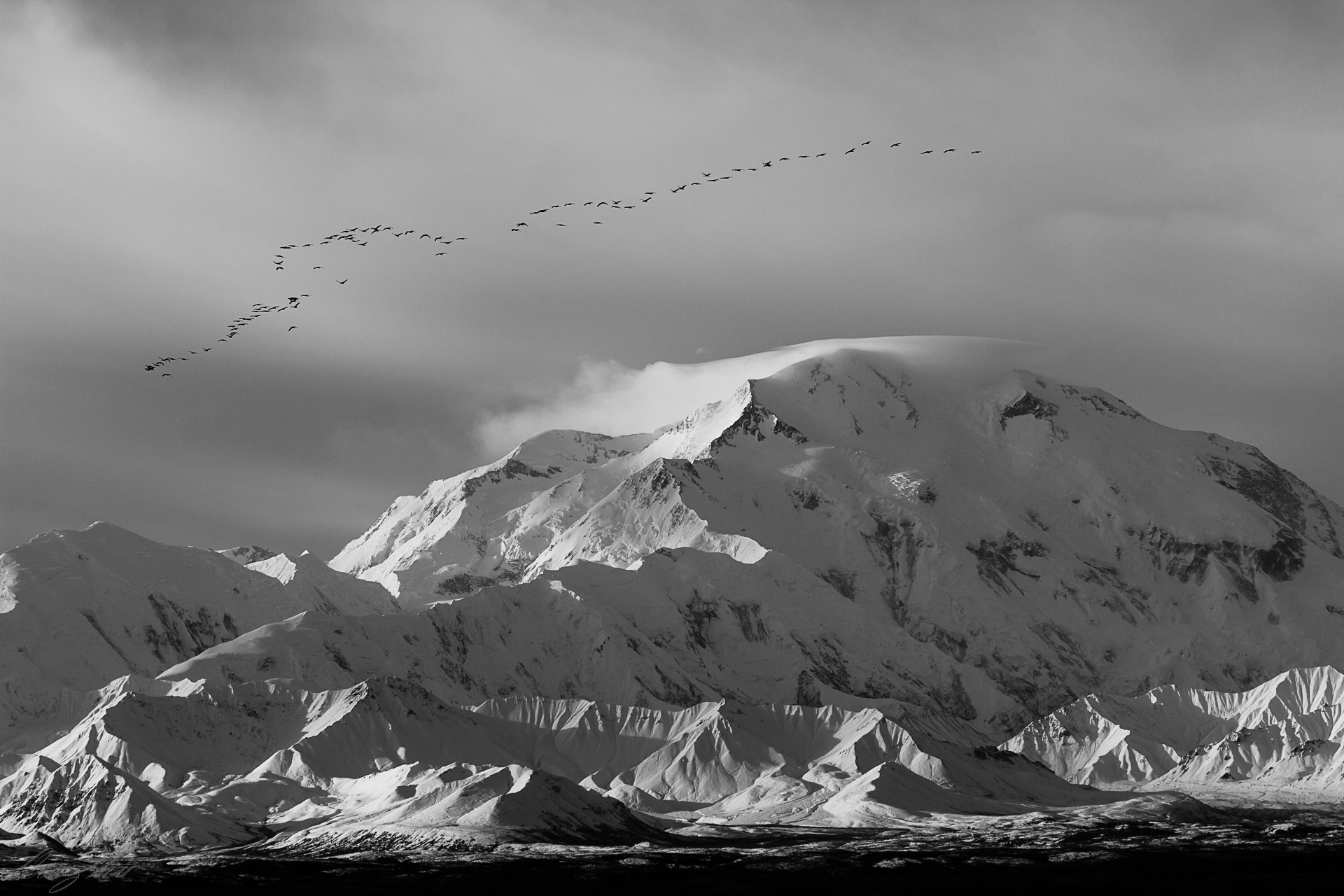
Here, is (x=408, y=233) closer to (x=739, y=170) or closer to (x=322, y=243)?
(x=322, y=243)

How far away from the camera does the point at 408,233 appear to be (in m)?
199

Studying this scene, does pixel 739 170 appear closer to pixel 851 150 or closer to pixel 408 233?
pixel 851 150

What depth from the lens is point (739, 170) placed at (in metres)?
200

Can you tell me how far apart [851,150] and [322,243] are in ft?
158

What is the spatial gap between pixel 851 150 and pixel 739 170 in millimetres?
10385

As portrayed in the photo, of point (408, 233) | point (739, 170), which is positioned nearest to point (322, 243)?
point (408, 233)

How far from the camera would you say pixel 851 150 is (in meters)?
197

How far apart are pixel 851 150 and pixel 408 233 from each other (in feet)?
133

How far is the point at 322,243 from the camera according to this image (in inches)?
7830

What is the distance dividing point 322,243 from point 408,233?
7752 millimetres

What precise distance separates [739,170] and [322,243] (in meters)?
38.2

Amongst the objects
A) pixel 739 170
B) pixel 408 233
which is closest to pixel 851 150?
pixel 739 170

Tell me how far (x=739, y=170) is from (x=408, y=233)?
30.5 metres

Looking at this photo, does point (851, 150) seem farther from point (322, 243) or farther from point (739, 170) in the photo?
point (322, 243)
